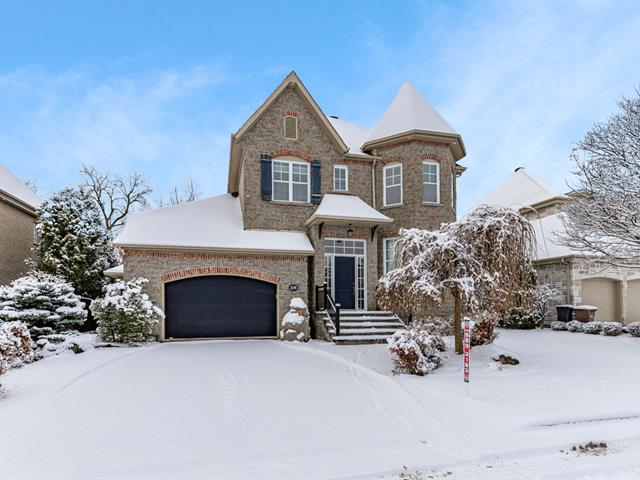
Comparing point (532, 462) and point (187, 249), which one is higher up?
point (187, 249)

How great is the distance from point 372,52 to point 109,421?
14.0 m

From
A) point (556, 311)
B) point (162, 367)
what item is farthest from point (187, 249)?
point (556, 311)

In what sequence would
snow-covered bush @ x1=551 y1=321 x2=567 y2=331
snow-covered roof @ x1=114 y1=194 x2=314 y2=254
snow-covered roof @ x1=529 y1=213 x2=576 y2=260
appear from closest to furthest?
snow-covered roof @ x1=114 y1=194 x2=314 y2=254 < snow-covered bush @ x1=551 y1=321 x2=567 y2=331 < snow-covered roof @ x1=529 y1=213 x2=576 y2=260

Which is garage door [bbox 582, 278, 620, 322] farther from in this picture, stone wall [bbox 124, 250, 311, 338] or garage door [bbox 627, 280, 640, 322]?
stone wall [bbox 124, 250, 311, 338]

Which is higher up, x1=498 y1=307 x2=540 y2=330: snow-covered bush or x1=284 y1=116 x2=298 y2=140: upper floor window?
x1=284 y1=116 x2=298 y2=140: upper floor window

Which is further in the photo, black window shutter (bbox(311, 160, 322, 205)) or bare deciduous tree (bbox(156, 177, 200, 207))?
bare deciduous tree (bbox(156, 177, 200, 207))

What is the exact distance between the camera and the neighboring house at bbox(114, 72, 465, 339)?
1579cm

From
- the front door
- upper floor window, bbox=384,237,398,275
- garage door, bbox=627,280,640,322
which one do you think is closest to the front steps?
the front door

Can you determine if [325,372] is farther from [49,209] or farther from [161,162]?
[161,162]

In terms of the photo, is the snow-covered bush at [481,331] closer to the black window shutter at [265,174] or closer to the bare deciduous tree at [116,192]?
the black window shutter at [265,174]

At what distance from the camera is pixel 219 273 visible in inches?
629

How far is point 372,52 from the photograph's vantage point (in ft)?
51.6

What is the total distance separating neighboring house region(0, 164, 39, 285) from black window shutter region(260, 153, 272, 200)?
41.6 ft

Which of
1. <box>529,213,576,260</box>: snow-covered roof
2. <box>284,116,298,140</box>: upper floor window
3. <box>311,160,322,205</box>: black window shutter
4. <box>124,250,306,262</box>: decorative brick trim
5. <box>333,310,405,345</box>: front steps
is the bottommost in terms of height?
<box>333,310,405,345</box>: front steps
